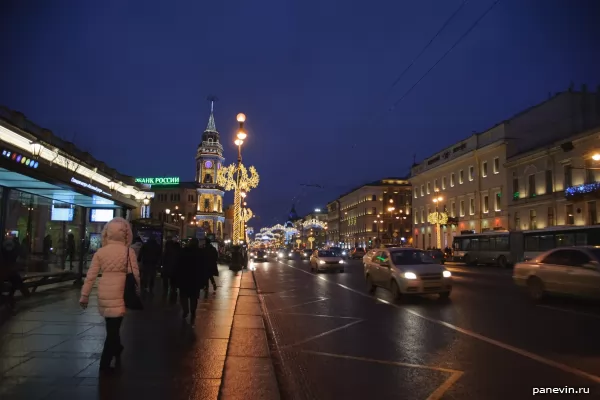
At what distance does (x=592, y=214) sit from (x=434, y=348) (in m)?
38.8

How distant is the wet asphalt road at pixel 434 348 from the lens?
233 inches

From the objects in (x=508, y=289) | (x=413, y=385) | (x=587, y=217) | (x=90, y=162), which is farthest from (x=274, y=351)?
(x=587, y=217)

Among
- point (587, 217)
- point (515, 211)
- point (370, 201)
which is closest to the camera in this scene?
point (587, 217)

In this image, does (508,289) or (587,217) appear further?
(587,217)

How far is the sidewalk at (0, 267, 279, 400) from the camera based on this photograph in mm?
5199

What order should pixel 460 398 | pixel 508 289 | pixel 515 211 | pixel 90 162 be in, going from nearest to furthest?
1. pixel 460 398
2. pixel 508 289
3. pixel 90 162
4. pixel 515 211

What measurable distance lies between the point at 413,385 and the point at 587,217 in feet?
135

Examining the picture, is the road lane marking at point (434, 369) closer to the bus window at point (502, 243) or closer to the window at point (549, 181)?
the bus window at point (502, 243)

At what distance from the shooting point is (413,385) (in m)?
5.97

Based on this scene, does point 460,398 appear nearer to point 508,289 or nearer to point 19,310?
point 19,310

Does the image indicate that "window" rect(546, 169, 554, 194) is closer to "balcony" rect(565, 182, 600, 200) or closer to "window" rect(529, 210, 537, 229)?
"window" rect(529, 210, 537, 229)

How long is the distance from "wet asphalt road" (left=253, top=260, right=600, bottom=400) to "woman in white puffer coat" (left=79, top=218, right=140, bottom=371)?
2204 millimetres

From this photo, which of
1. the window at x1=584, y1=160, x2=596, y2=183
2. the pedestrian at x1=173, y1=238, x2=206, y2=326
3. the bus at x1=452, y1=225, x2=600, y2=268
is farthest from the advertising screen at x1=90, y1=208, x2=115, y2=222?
the window at x1=584, y1=160, x2=596, y2=183

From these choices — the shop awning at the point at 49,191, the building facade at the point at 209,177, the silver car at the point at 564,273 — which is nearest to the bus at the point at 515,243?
→ the silver car at the point at 564,273
